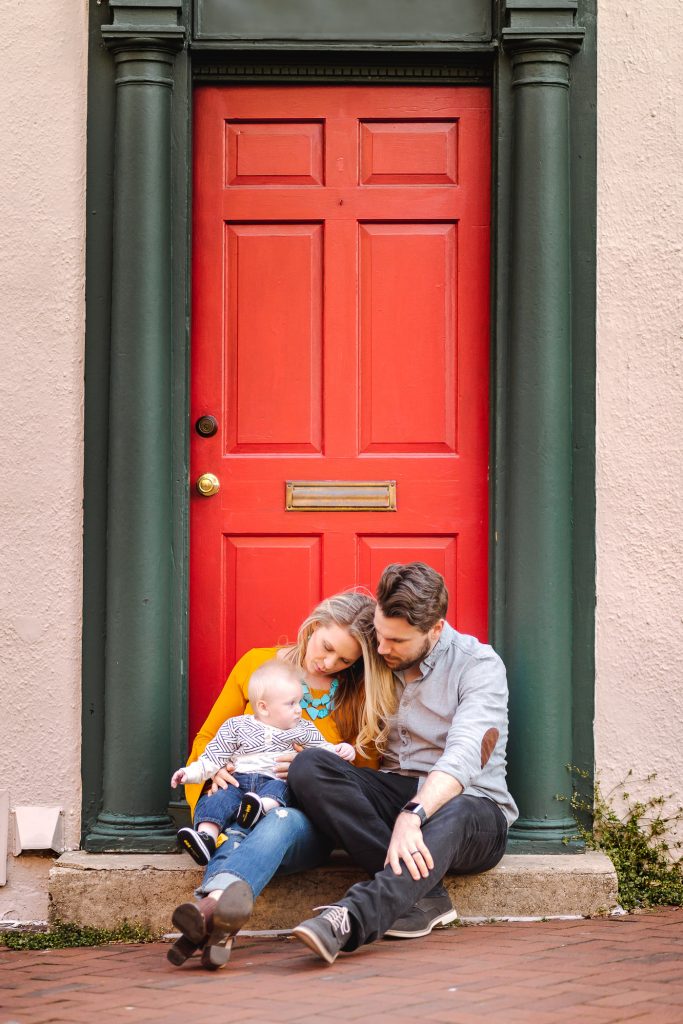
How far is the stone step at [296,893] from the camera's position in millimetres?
4281

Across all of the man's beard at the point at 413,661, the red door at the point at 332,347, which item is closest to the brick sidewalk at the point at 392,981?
the man's beard at the point at 413,661

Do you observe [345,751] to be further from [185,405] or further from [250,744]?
[185,405]

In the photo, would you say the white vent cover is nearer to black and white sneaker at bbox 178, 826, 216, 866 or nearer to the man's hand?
black and white sneaker at bbox 178, 826, 216, 866

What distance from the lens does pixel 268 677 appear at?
4.26 m

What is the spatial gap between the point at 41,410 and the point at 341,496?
1.14m

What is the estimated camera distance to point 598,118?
470 cm

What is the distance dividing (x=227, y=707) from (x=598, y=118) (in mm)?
2502

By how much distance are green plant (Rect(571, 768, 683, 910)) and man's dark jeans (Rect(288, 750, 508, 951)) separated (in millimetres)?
497

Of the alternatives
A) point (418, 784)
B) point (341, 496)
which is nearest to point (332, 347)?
A: point (341, 496)

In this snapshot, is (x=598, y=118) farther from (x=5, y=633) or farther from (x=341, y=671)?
(x=5, y=633)

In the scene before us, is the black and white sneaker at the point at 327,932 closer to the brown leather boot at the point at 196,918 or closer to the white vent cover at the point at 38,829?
the brown leather boot at the point at 196,918

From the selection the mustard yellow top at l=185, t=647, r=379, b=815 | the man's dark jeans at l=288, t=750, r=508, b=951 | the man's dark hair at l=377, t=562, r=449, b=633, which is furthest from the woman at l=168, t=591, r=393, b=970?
the man's dark hair at l=377, t=562, r=449, b=633

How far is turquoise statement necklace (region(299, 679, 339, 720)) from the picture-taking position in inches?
173

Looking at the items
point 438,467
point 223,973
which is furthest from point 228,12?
point 223,973
